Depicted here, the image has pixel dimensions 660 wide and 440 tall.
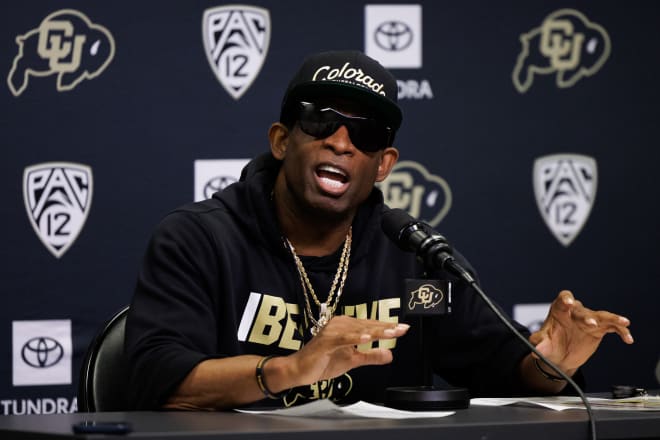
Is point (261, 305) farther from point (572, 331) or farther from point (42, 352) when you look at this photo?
point (42, 352)

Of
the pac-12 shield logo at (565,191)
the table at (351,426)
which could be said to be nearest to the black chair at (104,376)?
the table at (351,426)

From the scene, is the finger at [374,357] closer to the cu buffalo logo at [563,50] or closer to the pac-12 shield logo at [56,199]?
the pac-12 shield logo at [56,199]

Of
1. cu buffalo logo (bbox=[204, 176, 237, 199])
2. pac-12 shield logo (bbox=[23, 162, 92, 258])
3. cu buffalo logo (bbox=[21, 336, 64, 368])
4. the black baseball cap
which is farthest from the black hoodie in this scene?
cu buffalo logo (bbox=[21, 336, 64, 368])

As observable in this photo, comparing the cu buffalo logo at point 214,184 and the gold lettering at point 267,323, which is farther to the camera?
the cu buffalo logo at point 214,184

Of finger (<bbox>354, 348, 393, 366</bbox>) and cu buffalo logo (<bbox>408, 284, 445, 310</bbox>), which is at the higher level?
cu buffalo logo (<bbox>408, 284, 445, 310</bbox>)

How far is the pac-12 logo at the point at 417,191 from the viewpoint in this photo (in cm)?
334

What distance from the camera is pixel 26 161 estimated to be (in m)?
3.04

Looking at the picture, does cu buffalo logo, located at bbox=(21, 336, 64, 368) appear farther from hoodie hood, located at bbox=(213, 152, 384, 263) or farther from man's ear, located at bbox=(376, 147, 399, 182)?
man's ear, located at bbox=(376, 147, 399, 182)

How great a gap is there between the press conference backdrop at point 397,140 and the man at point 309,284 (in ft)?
2.52

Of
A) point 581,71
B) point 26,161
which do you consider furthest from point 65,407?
point 581,71

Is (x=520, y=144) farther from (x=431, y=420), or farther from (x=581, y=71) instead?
(x=431, y=420)

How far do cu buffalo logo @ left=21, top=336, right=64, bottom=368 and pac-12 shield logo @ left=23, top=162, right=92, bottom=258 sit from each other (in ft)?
A: 0.82

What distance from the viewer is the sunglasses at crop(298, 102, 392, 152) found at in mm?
2223

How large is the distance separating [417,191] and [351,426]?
1.89 meters
